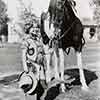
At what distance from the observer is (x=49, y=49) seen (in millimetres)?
1534

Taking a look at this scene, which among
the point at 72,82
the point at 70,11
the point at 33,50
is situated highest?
the point at 70,11

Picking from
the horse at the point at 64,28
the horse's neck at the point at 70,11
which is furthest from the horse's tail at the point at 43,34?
the horse's neck at the point at 70,11

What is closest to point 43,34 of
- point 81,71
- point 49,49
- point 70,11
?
point 49,49

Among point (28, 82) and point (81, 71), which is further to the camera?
point (81, 71)

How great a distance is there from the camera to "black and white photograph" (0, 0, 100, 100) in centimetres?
146

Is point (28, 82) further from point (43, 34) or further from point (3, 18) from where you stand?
point (3, 18)

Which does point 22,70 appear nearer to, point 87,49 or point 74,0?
point 87,49

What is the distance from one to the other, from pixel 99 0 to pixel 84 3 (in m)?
0.11

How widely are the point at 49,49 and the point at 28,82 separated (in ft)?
0.77

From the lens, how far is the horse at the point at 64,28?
1522 mm

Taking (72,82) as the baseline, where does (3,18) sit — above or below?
above

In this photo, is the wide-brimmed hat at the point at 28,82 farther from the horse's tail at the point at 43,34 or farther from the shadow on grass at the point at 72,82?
the horse's tail at the point at 43,34

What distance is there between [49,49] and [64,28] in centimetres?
16

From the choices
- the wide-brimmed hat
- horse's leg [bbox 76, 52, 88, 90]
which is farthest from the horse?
the wide-brimmed hat
